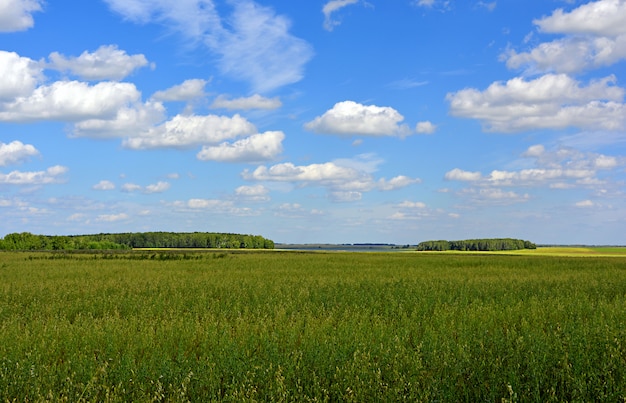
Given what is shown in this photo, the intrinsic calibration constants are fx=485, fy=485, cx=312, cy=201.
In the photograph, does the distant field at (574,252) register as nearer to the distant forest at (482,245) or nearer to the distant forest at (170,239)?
the distant forest at (482,245)

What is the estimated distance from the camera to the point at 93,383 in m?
5.95

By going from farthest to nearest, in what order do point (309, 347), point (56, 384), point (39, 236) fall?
point (39, 236) < point (309, 347) < point (56, 384)

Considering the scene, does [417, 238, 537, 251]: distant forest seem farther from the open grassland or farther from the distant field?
the open grassland

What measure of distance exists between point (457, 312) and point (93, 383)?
320 inches

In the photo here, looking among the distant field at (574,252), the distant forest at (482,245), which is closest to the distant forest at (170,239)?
the distant forest at (482,245)

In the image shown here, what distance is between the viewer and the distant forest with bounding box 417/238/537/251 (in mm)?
114812

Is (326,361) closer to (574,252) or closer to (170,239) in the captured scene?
(574,252)

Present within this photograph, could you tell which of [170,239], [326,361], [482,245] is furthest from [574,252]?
[170,239]

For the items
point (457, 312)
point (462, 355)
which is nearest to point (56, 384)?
point (462, 355)

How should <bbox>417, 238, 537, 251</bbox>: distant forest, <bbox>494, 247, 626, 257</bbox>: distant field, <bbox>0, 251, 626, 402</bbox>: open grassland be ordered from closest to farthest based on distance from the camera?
<bbox>0, 251, 626, 402</bbox>: open grassland
<bbox>494, 247, 626, 257</bbox>: distant field
<bbox>417, 238, 537, 251</bbox>: distant forest

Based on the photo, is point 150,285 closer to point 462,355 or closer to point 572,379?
point 462,355

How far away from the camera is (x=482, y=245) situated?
385ft

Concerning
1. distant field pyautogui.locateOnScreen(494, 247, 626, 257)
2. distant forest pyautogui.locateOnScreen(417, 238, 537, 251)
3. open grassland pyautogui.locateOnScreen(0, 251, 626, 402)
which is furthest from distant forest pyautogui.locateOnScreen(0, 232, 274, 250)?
open grassland pyautogui.locateOnScreen(0, 251, 626, 402)

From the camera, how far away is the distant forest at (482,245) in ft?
377
